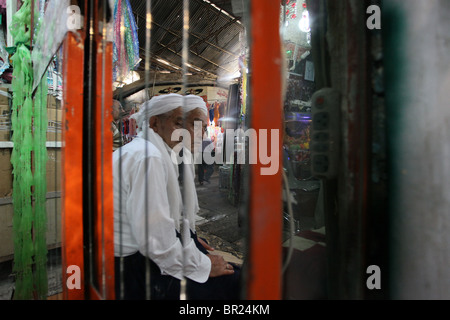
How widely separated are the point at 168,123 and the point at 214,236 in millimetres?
3058

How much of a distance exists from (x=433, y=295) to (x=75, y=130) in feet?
5.67

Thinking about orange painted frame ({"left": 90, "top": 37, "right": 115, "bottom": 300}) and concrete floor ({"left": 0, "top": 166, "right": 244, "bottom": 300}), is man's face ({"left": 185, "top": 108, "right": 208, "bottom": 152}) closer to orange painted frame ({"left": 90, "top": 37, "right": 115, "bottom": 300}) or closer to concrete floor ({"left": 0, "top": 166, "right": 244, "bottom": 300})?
orange painted frame ({"left": 90, "top": 37, "right": 115, "bottom": 300})

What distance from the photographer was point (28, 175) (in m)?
2.13

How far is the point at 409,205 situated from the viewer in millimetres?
885

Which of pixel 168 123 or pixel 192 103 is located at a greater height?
pixel 192 103

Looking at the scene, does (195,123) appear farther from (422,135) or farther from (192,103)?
(422,135)

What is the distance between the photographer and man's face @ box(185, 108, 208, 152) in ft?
5.68

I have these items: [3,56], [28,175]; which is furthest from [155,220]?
[3,56]

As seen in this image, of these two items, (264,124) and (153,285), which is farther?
(153,285)

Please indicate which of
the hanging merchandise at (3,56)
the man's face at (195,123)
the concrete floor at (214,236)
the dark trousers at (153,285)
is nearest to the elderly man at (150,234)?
the dark trousers at (153,285)

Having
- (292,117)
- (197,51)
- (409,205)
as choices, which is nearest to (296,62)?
(292,117)

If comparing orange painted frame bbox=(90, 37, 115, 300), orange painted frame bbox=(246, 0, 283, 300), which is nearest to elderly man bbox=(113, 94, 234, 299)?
orange painted frame bbox=(90, 37, 115, 300)

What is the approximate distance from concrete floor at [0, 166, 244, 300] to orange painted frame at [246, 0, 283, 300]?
4.36ft
